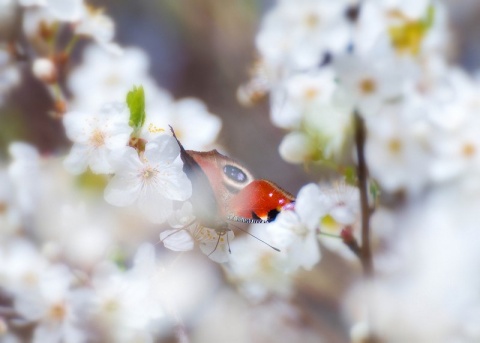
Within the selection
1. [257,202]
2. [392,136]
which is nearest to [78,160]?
[257,202]

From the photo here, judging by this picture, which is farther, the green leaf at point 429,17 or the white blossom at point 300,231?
the green leaf at point 429,17

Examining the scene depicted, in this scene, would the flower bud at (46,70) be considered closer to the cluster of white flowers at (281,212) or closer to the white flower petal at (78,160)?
the cluster of white flowers at (281,212)

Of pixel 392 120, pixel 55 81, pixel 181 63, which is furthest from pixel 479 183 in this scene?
pixel 181 63

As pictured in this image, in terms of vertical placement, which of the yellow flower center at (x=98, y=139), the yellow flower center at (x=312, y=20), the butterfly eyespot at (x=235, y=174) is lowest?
the yellow flower center at (x=98, y=139)

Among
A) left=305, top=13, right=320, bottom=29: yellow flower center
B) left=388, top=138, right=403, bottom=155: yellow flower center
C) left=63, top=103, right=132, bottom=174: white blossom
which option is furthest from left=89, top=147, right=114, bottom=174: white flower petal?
left=388, top=138, right=403, bottom=155: yellow flower center

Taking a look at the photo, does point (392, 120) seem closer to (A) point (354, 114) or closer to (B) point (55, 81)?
(A) point (354, 114)

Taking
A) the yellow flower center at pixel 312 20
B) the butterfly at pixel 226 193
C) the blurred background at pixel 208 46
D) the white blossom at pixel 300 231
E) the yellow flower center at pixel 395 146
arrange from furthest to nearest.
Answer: the blurred background at pixel 208 46 → the yellow flower center at pixel 395 146 → the yellow flower center at pixel 312 20 → the white blossom at pixel 300 231 → the butterfly at pixel 226 193

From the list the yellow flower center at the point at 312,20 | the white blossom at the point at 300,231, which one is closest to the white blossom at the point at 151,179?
the white blossom at the point at 300,231

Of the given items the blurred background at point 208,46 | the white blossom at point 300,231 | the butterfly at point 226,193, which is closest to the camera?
the butterfly at point 226,193
